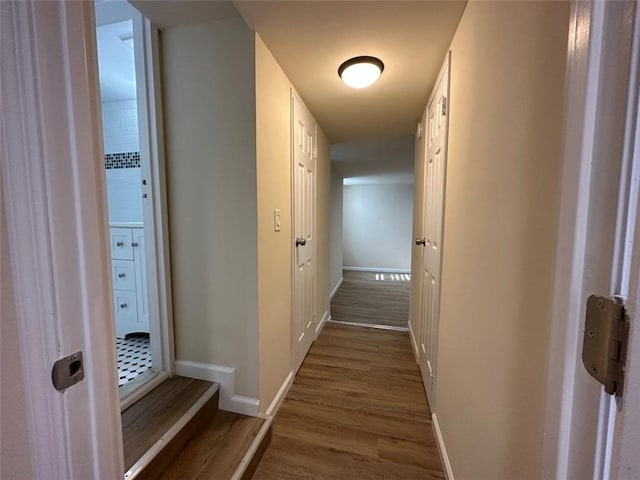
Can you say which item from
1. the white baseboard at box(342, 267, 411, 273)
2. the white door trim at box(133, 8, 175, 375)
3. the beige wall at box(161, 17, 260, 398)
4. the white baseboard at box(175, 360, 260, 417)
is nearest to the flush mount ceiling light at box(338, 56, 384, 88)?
the beige wall at box(161, 17, 260, 398)

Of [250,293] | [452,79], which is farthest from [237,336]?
[452,79]

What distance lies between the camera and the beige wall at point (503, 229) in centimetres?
59

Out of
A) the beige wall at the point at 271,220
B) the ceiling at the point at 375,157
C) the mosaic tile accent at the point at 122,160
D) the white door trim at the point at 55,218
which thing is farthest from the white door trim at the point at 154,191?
the ceiling at the point at 375,157

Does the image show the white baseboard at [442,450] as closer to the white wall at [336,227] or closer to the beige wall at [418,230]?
the beige wall at [418,230]

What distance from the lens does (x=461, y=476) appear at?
3.58 feet

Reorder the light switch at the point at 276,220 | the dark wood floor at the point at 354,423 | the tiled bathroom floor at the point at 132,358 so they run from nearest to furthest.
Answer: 1. the dark wood floor at the point at 354,423
2. the light switch at the point at 276,220
3. the tiled bathroom floor at the point at 132,358

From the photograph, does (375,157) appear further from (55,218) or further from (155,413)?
(55,218)

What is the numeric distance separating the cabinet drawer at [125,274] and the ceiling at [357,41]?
6.36 ft

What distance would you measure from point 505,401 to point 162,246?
1.63 m

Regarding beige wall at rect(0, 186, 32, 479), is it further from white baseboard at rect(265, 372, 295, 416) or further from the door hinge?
white baseboard at rect(265, 372, 295, 416)

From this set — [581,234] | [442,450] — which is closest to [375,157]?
[442,450]

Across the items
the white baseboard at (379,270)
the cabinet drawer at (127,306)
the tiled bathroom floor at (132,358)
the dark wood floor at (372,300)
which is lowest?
the dark wood floor at (372,300)

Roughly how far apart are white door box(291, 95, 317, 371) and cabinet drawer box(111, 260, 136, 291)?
53.6 inches

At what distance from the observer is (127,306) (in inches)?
86.1
